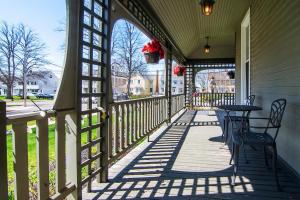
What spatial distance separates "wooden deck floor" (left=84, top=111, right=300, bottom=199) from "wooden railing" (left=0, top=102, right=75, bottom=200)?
474 millimetres

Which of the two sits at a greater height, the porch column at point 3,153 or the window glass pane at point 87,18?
the window glass pane at point 87,18

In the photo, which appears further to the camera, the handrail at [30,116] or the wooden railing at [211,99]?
the wooden railing at [211,99]

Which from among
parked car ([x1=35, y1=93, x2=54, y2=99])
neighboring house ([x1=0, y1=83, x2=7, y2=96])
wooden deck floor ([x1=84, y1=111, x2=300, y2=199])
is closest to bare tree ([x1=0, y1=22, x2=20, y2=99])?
neighboring house ([x1=0, y1=83, x2=7, y2=96])

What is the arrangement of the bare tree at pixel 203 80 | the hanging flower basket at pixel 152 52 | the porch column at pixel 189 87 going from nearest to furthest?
the hanging flower basket at pixel 152 52
the porch column at pixel 189 87
the bare tree at pixel 203 80

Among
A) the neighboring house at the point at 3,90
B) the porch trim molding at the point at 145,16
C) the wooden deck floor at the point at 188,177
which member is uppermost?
the porch trim molding at the point at 145,16

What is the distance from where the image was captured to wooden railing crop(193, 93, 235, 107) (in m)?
15.1

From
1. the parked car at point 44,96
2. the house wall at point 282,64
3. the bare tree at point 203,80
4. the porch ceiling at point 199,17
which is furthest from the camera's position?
the bare tree at point 203,80

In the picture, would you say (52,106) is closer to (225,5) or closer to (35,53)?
(35,53)

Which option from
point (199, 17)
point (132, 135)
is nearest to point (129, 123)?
point (132, 135)

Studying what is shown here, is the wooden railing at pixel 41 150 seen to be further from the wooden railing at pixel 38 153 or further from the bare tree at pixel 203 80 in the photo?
the bare tree at pixel 203 80

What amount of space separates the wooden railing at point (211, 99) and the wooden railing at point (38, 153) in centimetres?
1314

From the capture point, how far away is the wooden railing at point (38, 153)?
1631 millimetres

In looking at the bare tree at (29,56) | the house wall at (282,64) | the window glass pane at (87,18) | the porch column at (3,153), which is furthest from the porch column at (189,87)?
the porch column at (3,153)

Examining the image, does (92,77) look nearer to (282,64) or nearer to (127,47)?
(282,64)
